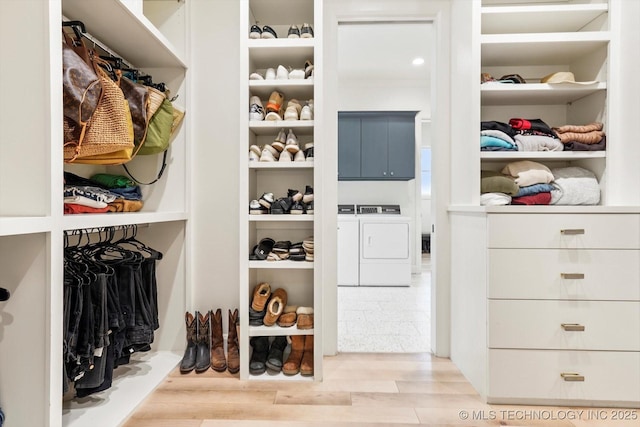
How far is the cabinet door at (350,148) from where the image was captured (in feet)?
15.5

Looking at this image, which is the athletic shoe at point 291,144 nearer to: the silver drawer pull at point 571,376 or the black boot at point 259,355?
the black boot at point 259,355

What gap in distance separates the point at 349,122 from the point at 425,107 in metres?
1.16

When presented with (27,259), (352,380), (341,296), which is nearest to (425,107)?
(341,296)

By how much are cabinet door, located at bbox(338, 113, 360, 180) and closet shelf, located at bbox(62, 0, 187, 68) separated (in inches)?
111

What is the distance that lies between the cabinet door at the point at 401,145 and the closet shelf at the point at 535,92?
2.58 metres

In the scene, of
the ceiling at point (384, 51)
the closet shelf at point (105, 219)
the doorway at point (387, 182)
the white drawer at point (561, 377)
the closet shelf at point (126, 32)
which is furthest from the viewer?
the ceiling at point (384, 51)

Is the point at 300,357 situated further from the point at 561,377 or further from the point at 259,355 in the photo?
Answer: the point at 561,377

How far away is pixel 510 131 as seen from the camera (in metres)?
1.96

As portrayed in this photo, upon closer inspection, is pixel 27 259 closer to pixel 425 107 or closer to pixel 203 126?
pixel 203 126

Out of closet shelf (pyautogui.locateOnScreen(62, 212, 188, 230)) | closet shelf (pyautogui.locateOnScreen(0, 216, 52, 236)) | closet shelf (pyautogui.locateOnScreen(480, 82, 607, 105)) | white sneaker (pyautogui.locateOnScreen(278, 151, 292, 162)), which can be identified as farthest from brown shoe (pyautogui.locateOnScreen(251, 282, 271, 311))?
closet shelf (pyautogui.locateOnScreen(480, 82, 607, 105))

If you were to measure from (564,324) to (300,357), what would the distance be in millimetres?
1296

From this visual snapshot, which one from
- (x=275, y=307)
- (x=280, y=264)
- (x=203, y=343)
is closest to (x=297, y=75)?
(x=280, y=264)

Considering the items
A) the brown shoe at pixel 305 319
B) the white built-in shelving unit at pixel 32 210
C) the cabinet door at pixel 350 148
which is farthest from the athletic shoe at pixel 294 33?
the cabinet door at pixel 350 148

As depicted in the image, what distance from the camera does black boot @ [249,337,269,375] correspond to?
1.92 m
